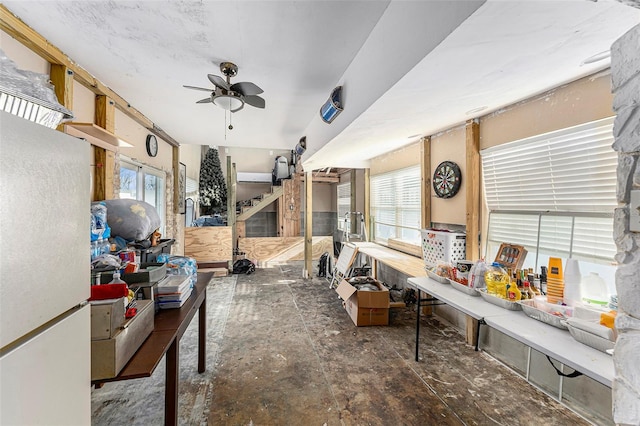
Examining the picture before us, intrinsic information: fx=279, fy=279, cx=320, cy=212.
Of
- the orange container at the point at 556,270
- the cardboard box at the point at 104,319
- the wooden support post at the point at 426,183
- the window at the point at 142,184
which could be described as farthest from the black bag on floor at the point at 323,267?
the cardboard box at the point at 104,319

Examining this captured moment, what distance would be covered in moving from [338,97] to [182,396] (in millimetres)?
2802

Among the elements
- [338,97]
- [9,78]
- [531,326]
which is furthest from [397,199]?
[9,78]

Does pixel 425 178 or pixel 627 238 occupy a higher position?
pixel 425 178

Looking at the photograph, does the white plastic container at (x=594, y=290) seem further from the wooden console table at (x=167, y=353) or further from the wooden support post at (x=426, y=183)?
the wooden console table at (x=167, y=353)

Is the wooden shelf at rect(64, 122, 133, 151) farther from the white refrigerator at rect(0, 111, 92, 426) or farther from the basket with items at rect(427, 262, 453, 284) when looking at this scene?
the basket with items at rect(427, 262, 453, 284)

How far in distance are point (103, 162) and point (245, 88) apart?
1.72m

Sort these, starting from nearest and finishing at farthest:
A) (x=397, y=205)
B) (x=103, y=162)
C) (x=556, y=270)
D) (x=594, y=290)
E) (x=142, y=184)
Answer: (x=594, y=290) < (x=556, y=270) < (x=103, y=162) < (x=142, y=184) < (x=397, y=205)

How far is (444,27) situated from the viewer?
1.25 metres

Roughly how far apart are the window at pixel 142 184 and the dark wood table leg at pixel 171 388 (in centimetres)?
266

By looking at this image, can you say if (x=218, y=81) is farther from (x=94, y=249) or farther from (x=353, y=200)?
(x=353, y=200)

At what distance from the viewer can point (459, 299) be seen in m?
2.16

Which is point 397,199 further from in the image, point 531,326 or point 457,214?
point 531,326

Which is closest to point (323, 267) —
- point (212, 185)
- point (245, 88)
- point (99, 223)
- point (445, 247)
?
point (445, 247)

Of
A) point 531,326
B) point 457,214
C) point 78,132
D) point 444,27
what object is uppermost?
point 444,27
